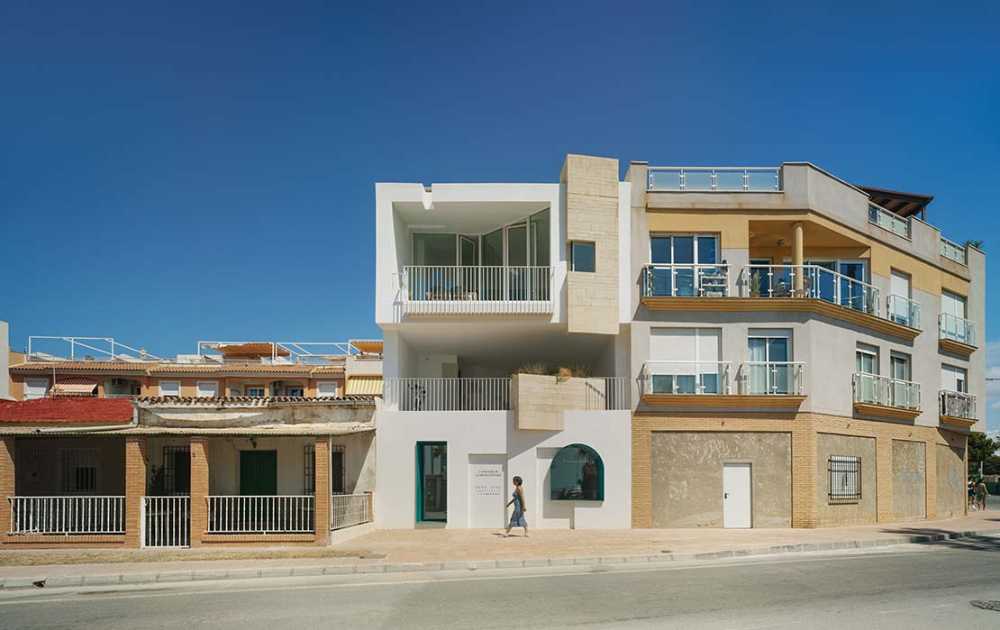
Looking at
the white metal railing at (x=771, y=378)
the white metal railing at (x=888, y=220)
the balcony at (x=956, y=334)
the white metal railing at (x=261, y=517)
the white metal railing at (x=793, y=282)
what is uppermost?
the white metal railing at (x=888, y=220)

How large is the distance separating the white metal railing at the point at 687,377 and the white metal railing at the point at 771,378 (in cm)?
58

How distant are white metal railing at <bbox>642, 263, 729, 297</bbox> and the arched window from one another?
A: 5.26 meters

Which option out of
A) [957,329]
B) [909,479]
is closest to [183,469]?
[909,479]

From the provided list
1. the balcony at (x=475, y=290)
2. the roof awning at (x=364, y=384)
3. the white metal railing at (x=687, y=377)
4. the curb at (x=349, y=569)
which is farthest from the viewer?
the roof awning at (x=364, y=384)

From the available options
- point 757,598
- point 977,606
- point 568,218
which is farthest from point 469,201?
point 977,606

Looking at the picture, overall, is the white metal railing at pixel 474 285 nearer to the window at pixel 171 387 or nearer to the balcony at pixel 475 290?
the balcony at pixel 475 290

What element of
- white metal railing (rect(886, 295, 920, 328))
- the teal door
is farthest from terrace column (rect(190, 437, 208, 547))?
white metal railing (rect(886, 295, 920, 328))

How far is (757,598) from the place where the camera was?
42.7 ft

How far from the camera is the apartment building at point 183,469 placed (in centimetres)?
2017

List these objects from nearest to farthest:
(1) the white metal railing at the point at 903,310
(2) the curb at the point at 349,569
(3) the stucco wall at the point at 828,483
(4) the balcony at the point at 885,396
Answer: (2) the curb at the point at 349,569
(3) the stucco wall at the point at 828,483
(4) the balcony at the point at 885,396
(1) the white metal railing at the point at 903,310

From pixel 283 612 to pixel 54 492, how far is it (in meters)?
17.0

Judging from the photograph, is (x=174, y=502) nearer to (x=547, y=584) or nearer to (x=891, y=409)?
(x=547, y=584)

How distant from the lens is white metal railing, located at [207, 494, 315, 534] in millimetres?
20031

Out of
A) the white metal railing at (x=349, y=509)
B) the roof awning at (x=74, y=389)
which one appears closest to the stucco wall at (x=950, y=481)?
the white metal railing at (x=349, y=509)
